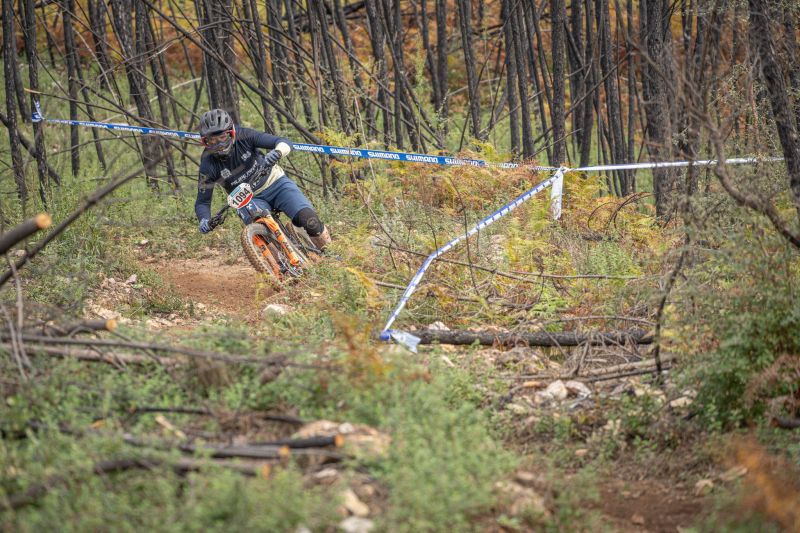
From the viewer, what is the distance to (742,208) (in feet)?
16.7

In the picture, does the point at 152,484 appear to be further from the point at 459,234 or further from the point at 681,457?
the point at 459,234

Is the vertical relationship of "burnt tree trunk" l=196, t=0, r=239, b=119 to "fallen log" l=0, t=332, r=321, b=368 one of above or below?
above

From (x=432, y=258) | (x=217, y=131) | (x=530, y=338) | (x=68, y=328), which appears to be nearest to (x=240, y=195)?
(x=217, y=131)

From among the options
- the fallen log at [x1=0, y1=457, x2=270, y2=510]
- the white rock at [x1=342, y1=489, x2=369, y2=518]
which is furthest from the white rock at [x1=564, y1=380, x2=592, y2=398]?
the fallen log at [x1=0, y1=457, x2=270, y2=510]

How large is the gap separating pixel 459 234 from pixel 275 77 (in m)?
5.12

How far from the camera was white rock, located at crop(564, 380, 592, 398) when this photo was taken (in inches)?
217

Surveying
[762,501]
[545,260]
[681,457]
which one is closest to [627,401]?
[681,457]

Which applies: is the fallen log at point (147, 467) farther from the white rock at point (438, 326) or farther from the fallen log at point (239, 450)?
the white rock at point (438, 326)

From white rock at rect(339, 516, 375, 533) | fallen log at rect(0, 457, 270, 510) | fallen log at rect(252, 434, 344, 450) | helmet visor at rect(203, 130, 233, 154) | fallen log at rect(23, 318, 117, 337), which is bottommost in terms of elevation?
white rock at rect(339, 516, 375, 533)

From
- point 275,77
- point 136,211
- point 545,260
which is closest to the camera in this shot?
point 545,260

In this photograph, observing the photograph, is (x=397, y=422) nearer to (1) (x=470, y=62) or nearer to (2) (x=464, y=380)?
(2) (x=464, y=380)

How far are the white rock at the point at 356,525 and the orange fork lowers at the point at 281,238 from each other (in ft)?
16.5

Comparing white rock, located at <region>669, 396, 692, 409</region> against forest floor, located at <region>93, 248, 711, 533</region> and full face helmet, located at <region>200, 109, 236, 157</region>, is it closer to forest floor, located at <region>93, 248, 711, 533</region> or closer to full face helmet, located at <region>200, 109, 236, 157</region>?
forest floor, located at <region>93, 248, 711, 533</region>

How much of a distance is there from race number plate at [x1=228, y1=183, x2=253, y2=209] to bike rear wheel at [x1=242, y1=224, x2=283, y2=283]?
0.74 feet
